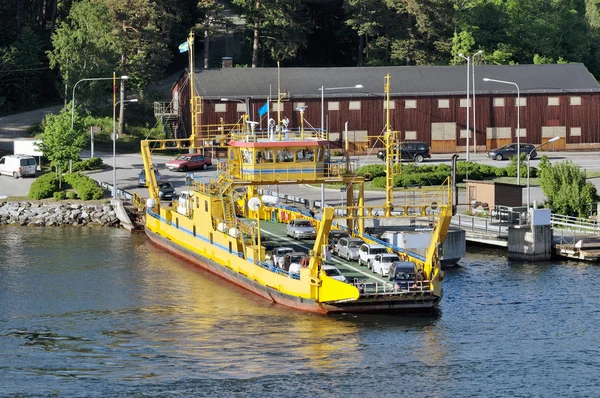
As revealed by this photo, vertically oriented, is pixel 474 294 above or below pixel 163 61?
below

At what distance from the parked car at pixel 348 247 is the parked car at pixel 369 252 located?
0.84 m

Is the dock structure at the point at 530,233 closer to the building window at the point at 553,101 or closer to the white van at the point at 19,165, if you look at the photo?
the building window at the point at 553,101

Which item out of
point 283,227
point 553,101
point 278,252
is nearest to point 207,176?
point 283,227

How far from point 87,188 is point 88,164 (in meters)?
9.35

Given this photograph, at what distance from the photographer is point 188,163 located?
332 ft

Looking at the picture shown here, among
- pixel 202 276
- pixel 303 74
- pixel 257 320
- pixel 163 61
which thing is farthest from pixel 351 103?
pixel 257 320

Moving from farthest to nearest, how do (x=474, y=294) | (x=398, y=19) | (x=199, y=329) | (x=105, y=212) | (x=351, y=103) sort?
(x=398, y=19)
(x=351, y=103)
(x=105, y=212)
(x=474, y=294)
(x=199, y=329)

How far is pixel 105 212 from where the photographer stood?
3460 inches

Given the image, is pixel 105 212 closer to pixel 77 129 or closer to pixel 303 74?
pixel 77 129

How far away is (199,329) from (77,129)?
47213 mm

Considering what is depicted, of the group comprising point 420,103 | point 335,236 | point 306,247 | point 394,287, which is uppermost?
point 420,103

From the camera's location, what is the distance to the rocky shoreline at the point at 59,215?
287 feet

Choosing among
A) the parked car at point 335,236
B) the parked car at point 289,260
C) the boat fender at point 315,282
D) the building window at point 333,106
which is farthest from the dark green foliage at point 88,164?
the boat fender at point 315,282

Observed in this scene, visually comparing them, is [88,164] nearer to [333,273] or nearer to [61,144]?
[61,144]
